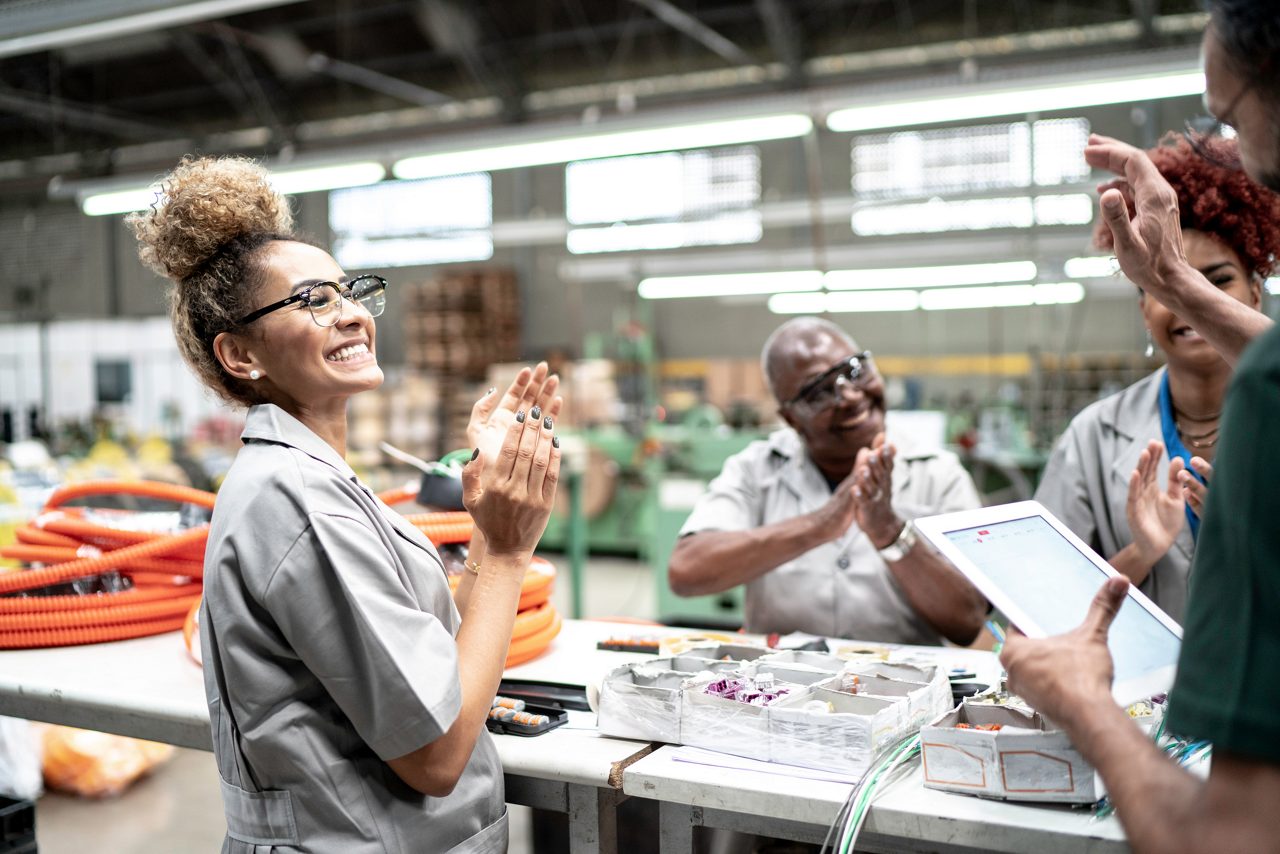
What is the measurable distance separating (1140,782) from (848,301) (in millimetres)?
10162

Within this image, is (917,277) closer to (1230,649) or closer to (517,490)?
(517,490)

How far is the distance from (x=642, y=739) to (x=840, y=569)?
1037mm

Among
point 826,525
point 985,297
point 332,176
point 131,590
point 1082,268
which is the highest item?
point 332,176

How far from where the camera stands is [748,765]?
1453 mm

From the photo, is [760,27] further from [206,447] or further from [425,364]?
[206,447]

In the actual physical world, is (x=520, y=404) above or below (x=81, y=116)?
below

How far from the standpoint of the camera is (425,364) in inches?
431

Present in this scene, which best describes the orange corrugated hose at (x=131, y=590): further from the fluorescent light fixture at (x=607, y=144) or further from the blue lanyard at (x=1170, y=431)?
the fluorescent light fixture at (x=607, y=144)

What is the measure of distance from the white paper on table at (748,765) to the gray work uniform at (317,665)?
330mm

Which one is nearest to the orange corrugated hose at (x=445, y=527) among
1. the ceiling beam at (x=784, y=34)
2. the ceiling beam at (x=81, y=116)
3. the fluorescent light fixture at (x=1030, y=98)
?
the fluorescent light fixture at (x=1030, y=98)

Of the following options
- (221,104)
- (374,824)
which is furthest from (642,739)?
(221,104)

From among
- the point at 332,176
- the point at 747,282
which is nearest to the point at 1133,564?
the point at 332,176

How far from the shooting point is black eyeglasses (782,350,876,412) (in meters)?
2.50

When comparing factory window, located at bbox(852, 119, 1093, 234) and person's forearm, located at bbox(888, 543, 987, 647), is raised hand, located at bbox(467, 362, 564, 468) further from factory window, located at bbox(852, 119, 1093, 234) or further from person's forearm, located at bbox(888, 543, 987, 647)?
factory window, located at bbox(852, 119, 1093, 234)
